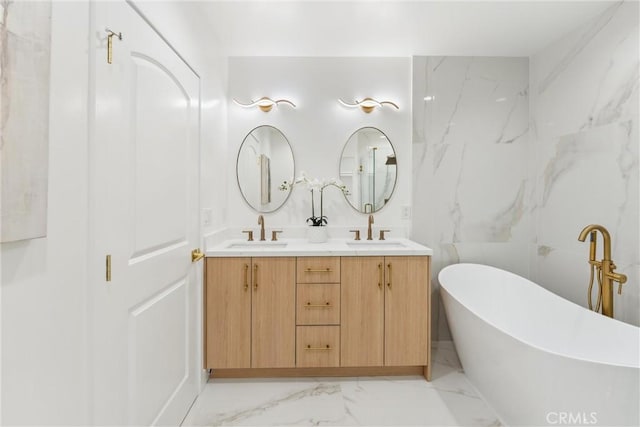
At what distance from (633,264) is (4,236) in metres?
2.84

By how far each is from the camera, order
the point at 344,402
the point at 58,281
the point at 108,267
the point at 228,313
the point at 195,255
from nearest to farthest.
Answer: the point at 58,281 < the point at 108,267 < the point at 195,255 < the point at 344,402 < the point at 228,313

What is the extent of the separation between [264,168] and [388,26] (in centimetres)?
141

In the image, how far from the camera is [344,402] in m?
2.04

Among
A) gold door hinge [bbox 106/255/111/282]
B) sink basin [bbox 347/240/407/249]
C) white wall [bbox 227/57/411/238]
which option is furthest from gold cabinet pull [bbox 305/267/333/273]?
gold door hinge [bbox 106/255/111/282]

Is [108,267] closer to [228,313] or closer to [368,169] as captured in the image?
[228,313]

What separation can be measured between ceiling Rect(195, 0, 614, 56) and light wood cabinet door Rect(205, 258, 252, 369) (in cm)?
156

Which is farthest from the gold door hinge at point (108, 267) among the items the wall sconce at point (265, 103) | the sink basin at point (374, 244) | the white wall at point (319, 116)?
the wall sconce at point (265, 103)

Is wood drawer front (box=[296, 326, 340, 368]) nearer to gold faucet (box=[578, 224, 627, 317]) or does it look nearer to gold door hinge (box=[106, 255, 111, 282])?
gold door hinge (box=[106, 255, 111, 282])

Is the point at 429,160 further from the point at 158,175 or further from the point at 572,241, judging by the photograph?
the point at 158,175

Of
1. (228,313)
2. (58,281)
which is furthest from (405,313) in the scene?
(58,281)

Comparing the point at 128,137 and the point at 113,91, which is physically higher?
the point at 113,91

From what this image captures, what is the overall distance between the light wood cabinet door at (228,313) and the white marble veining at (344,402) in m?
0.21

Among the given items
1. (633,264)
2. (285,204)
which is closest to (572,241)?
(633,264)

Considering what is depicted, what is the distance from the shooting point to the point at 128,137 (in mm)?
1254
